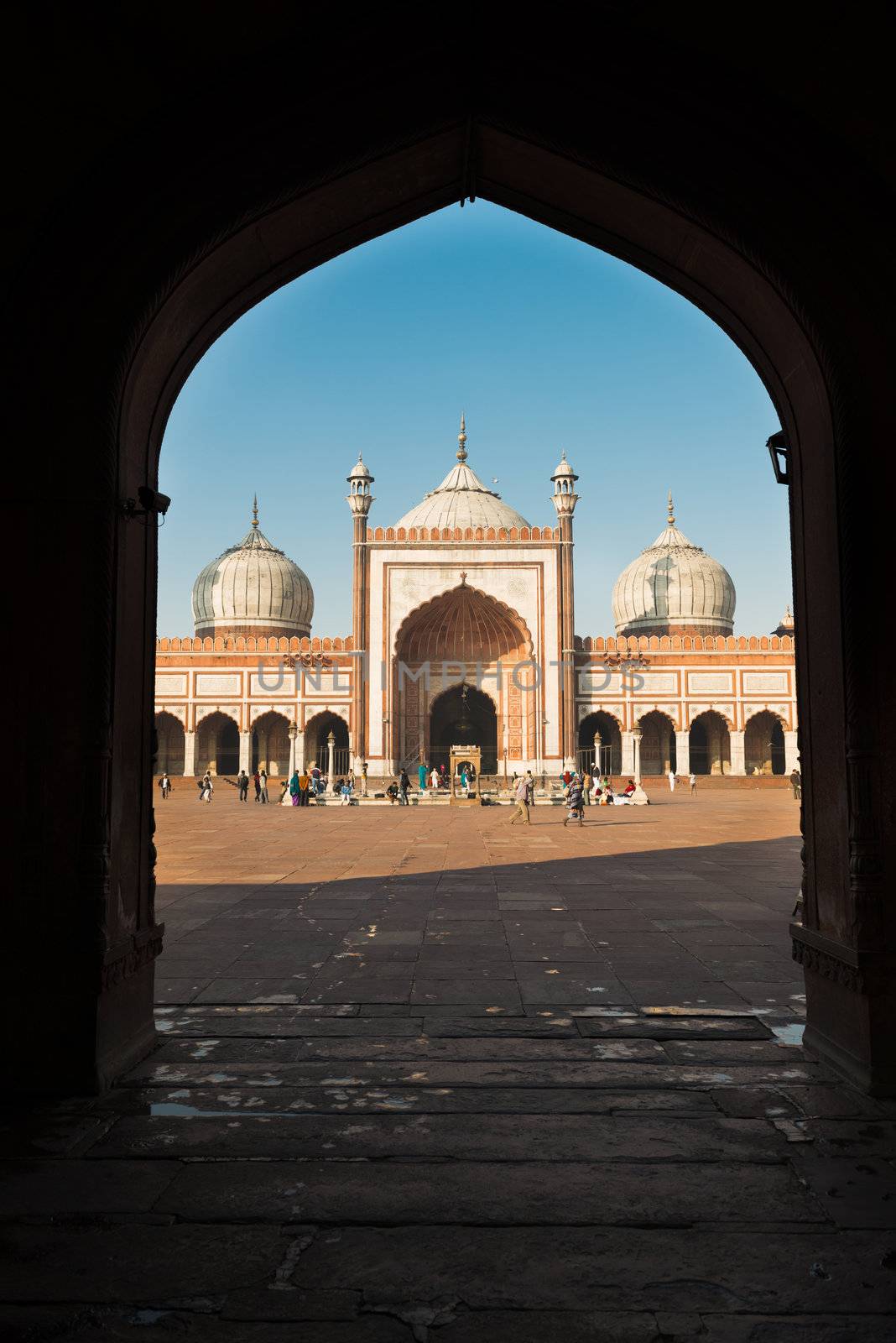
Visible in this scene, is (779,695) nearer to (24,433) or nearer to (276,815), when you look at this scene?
(276,815)

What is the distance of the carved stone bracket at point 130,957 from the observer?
357 cm

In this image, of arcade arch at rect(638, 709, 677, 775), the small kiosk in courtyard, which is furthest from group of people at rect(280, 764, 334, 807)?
arcade arch at rect(638, 709, 677, 775)

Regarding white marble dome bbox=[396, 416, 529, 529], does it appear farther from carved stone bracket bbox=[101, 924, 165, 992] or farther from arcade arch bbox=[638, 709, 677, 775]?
carved stone bracket bbox=[101, 924, 165, 992]

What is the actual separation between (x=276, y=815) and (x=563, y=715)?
52.3ft

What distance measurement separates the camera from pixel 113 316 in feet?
12.1

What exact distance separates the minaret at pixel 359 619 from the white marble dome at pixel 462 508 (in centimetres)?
372

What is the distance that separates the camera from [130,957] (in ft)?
12.5

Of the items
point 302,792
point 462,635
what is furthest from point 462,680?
point 302,792

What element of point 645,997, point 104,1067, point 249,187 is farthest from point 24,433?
point 645,997

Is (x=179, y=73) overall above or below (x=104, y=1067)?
above

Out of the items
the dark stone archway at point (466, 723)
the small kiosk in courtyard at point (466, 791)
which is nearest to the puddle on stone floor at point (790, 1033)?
the small kiosk in courtyard at point (466, 791)

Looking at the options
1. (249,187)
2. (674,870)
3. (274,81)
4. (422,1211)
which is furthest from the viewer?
(674,870)

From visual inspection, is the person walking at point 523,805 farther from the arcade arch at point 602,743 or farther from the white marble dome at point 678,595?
the white marble dome at point 678,595

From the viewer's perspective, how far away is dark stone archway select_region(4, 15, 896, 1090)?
3.43 m
